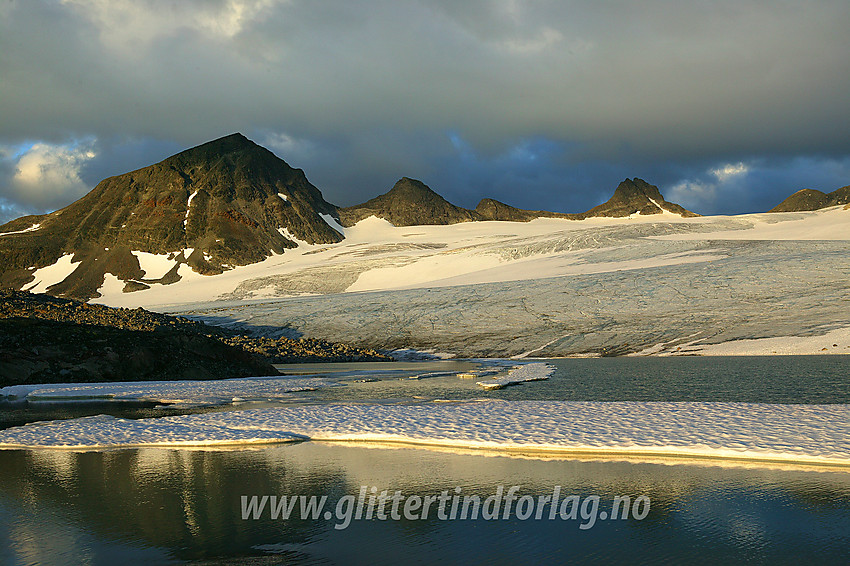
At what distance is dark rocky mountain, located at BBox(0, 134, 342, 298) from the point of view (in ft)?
420

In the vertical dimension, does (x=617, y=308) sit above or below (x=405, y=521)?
above

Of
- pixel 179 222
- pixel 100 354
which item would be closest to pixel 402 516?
pixel 100 354

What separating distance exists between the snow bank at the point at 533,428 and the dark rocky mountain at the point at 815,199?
191 m

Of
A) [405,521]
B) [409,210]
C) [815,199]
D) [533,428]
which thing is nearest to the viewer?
[405,521]

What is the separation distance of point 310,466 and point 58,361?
22245mm

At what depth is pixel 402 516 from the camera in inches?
334

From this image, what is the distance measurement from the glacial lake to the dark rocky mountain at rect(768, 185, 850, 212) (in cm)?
19652

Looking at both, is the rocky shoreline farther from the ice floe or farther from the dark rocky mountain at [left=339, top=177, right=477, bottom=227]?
the dark rocky mountain at [left=339, top=177, right=477, bottom=227]

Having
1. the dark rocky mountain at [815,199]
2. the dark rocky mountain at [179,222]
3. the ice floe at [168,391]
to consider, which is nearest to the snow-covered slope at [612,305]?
the ice floe at [168,391]

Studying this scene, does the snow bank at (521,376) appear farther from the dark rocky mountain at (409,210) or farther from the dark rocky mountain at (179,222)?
the dark rocky mountain at (409,210)

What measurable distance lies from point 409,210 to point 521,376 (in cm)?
16655

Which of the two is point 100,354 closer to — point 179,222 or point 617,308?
point 617,308

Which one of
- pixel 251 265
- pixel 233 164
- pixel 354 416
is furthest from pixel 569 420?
pixel 233 164

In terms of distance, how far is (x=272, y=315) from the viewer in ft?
178
